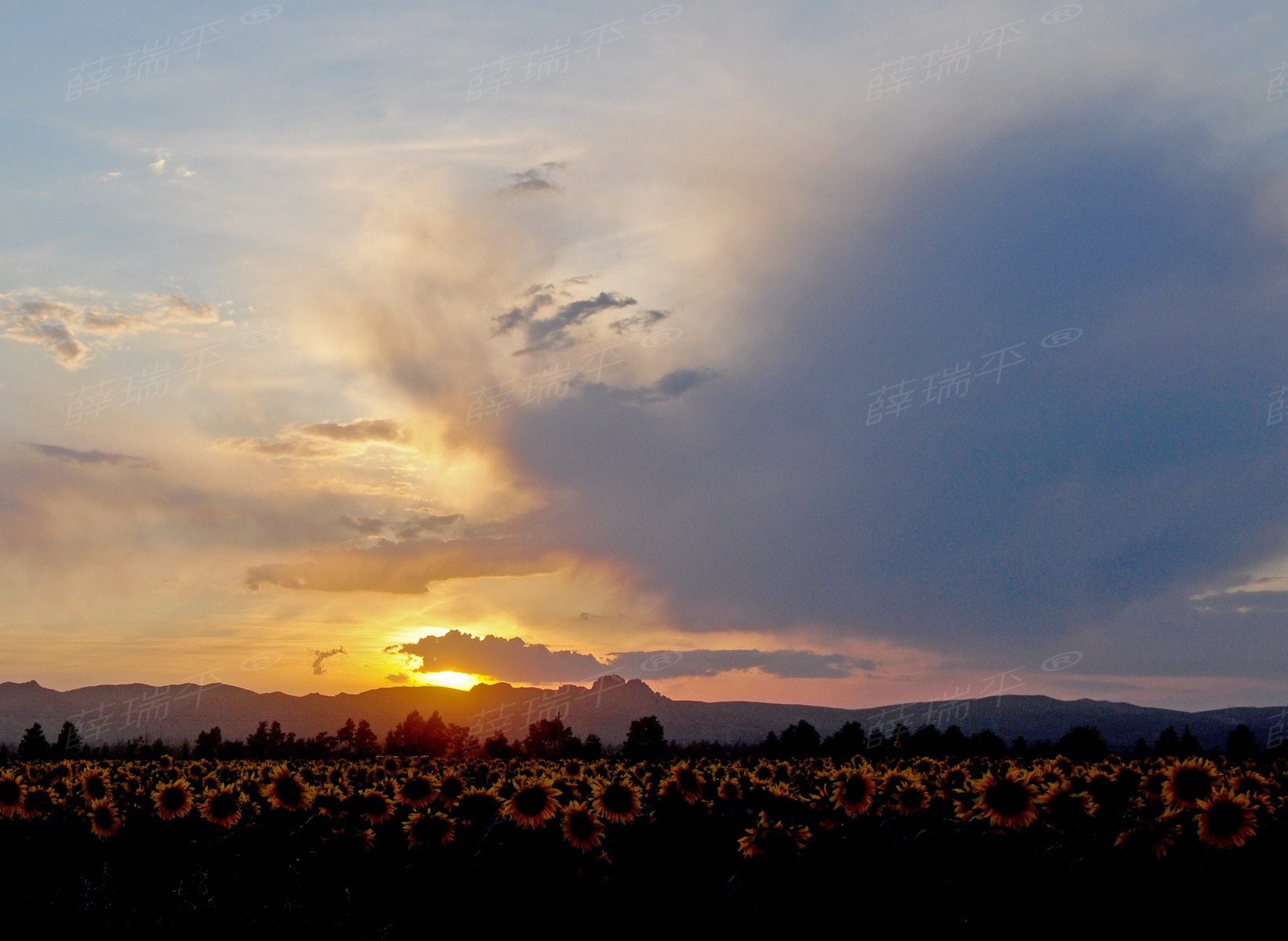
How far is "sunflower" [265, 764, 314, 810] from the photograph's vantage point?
75.9 ft

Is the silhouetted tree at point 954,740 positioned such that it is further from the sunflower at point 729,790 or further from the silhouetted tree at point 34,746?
the silhouetted tree at point 34,746

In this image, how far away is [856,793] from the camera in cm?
1948

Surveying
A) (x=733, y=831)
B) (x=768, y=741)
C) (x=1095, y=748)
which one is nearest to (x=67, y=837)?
(x=733, y=831)

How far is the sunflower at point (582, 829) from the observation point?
16766mm

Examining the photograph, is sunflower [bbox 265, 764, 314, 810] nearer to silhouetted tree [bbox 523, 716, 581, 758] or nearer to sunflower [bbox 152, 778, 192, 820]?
sunflower [bbox 152, 778, 192, 820]

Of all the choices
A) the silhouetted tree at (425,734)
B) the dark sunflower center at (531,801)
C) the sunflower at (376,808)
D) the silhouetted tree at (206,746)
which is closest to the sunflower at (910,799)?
the dark sunflower center at (531,801)

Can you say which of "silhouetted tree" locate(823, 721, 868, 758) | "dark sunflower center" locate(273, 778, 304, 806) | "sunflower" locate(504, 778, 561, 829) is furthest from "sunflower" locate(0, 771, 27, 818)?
"silhouetted tree" locate(823, 721, 868, 758)

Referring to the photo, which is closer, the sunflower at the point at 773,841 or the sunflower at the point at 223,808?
the sunflower at the point at 773,841

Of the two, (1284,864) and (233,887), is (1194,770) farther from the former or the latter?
(233,887)

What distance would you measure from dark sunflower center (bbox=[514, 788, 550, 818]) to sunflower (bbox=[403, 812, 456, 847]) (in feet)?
5.36

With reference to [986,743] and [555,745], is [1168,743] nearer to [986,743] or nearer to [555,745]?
[986,743]

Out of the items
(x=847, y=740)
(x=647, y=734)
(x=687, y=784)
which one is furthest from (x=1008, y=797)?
(x=647, y=734)

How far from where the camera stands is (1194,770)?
1483 cm

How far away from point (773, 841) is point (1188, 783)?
19.8ft
